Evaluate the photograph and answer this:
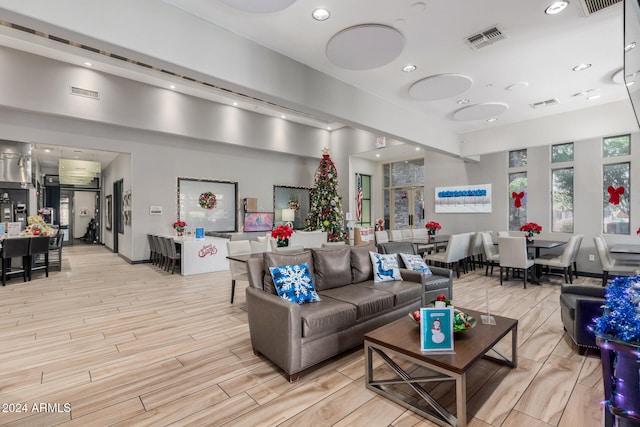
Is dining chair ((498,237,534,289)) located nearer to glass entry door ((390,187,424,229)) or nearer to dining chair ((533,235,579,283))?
dining chair ((533,235,579,283))

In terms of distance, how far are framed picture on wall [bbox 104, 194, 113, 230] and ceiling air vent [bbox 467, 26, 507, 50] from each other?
38.5 feet

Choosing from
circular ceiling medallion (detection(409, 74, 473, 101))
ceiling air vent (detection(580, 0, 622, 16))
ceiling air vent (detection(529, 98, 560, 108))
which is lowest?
circular ceiling medallion (detection(409, 74, 473, 101))

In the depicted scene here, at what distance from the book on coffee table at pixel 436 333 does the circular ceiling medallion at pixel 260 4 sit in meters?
2.78

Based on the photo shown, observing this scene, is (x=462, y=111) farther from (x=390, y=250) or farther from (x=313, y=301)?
(x=313, y=301)

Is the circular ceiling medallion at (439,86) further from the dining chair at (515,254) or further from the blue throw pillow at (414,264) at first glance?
the dining chair at (515,254)

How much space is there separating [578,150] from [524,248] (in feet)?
9.89

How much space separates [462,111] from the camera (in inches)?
228

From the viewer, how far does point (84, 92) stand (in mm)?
6438

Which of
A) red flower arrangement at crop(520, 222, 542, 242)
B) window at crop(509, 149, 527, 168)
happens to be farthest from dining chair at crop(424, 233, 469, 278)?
window at crop(509, 149, 527, 168)

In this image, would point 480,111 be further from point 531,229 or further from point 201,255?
point 201,255

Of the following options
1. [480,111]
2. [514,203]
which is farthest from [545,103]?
[514,203]

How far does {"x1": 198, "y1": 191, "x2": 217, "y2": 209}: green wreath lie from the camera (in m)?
8.76

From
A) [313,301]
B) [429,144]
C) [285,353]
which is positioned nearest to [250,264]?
[313,301]

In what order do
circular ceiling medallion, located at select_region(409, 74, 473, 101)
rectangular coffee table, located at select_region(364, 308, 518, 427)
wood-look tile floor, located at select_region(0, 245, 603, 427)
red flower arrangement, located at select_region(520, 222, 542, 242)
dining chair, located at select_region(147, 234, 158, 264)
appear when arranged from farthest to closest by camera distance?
dining chair, located at select_region(147, 234, 158, 264) < red flower arrangement, located at select_region(520, 222, 542, 242) < circular ceiling medallion, located at select_region(409, 74, 473, 101) < wood-look tile floor, located at select_region(0, 245, 603, 427) < rectangular coffee table, located at select_region(364, 308, 518, 427)
